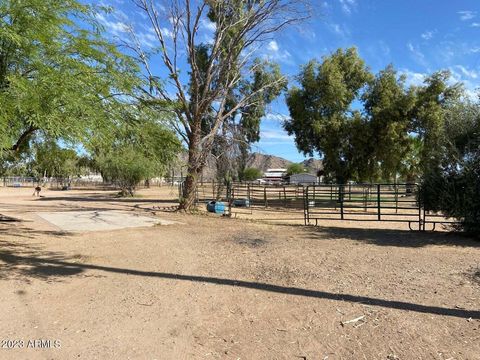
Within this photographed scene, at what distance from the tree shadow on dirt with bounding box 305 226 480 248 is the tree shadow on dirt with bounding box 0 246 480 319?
4.79m

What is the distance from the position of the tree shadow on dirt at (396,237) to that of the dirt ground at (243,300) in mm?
162

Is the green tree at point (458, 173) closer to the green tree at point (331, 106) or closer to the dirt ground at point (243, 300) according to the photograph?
the dirt ground at point (243, 300)

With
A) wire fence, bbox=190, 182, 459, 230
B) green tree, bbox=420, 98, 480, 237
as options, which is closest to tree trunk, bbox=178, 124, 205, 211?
wire fence, bbox=190, 182, 459, 230

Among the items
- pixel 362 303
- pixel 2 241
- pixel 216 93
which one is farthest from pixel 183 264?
pixel 216 93

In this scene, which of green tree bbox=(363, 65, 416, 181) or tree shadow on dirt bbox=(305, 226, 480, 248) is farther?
green tree bbox=(363, 65, 416, 181)

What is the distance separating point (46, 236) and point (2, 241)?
1452mm

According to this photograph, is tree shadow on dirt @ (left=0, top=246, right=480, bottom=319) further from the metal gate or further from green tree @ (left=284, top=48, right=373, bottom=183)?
green tree @ (left=284, top=48, right=373, bottom=183)

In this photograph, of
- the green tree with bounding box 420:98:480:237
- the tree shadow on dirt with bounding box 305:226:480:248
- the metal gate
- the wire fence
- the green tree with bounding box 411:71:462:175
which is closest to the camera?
the tree shadow on dirt with bounding box 305:226:480:248

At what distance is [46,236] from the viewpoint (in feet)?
39.5

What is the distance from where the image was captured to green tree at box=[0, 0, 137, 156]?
592 cm

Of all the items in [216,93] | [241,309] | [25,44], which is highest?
[216,93]

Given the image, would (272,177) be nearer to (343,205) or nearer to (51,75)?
(343,205)

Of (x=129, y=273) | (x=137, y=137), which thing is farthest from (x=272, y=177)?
(x=129, y=273)

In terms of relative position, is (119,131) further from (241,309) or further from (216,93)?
(216,93)
